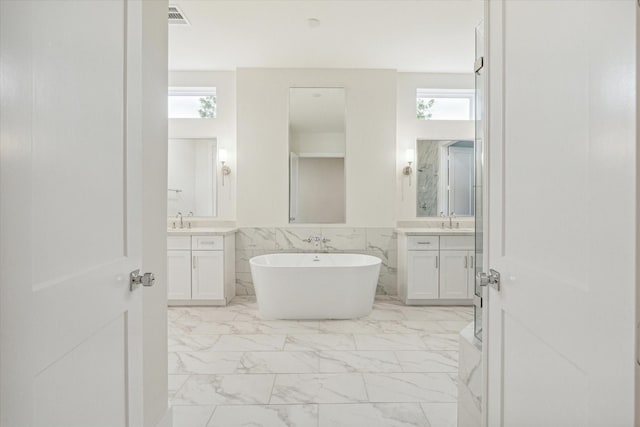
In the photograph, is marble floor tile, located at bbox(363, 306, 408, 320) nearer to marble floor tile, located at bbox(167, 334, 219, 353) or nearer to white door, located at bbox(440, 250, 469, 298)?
white door, located at bbox(440, 250, 469, 298)

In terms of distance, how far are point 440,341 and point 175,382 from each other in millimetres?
2093

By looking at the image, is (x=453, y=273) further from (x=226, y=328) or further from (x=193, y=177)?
(x=193, y=177)

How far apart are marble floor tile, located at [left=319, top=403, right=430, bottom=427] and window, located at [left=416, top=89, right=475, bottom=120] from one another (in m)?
3.77

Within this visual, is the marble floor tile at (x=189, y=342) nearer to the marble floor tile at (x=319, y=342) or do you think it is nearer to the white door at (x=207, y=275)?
the marble floor tile at (x=319, y=342)

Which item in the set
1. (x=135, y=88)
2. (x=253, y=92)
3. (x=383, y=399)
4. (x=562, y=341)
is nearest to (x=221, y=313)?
(x=383, y=399)

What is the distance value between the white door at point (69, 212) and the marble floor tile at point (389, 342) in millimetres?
2109

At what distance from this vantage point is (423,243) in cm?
Answer: 423

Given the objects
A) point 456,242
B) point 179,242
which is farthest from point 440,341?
point 179,242

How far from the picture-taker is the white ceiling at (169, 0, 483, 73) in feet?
10.5

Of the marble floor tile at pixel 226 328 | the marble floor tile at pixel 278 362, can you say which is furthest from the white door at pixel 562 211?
the marble floor tile at pixel 226 328

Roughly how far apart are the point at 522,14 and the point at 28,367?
1433 mm

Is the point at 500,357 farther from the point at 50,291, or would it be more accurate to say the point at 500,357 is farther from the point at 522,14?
the point at 50,291

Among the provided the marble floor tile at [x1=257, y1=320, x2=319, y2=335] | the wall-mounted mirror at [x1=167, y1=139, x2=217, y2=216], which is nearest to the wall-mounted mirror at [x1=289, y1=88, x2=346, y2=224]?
the wall-mounted mirror at [x1=167, y1=139, x2=217, y2=216]

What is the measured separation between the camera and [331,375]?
2447mm
